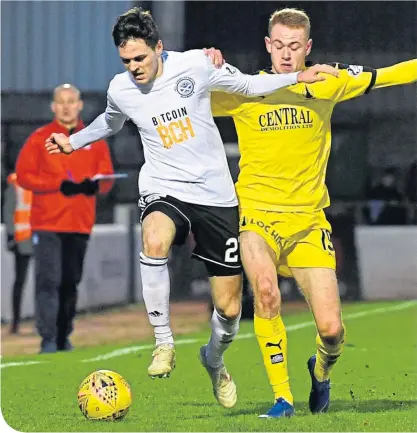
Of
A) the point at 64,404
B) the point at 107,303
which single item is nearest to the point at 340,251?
the point at 107,303

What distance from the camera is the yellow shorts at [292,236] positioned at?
30.4ft

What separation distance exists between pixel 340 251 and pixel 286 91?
40.8 ft

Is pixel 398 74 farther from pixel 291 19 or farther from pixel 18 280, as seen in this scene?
pixel 18 280

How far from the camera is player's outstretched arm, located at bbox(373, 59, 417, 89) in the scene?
9.39 m

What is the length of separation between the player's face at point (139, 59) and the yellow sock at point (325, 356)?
203cm

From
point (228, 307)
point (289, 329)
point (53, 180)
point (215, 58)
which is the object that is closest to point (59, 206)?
point (53, 180)

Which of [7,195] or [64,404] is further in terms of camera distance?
[7,195]

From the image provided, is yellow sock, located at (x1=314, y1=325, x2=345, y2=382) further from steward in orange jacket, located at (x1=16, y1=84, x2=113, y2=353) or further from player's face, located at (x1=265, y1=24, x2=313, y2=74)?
steward in orange jacket, located at (x1=16, y1=84, x2=113, y2=353)

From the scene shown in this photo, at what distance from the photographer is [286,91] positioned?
31.0 feet

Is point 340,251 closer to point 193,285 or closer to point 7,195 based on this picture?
point 193,285

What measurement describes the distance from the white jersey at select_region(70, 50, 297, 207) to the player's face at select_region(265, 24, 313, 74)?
0.24 m

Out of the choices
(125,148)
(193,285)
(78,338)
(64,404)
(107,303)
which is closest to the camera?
(64,404)

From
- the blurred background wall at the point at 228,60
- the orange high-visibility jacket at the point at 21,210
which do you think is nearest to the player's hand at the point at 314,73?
the orange high-visibility jacket at the point at 21,210

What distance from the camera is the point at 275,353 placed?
9133mm
